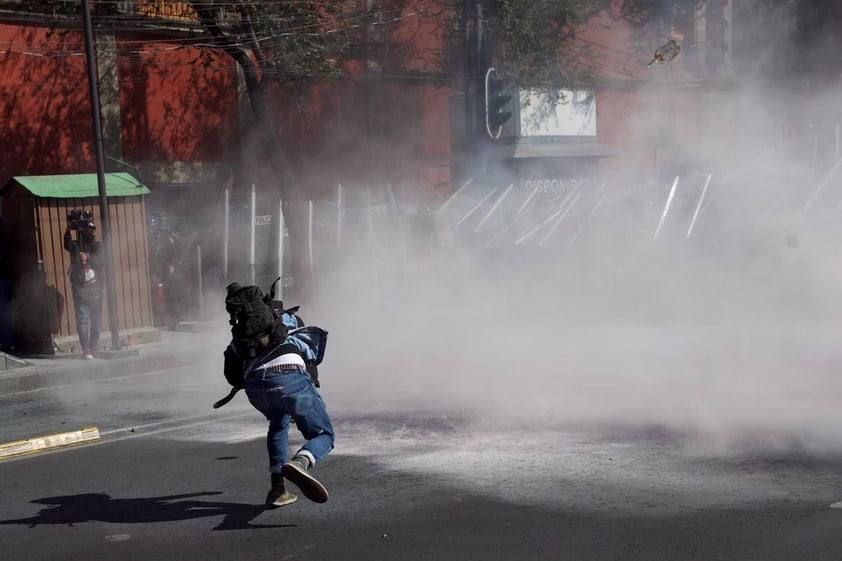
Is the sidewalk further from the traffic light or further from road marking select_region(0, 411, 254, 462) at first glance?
the traffic light

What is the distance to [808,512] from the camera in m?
4.72

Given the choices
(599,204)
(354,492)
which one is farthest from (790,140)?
(354,492)

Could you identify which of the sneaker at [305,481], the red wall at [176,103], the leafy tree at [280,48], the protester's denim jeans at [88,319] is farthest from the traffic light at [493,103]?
the sneaker at [305,481]

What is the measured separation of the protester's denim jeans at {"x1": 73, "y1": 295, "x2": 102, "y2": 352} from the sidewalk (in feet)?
0.64

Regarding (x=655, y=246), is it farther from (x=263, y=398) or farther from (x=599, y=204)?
(x=263, y=398)

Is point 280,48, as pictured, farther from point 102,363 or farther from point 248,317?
point 248,317

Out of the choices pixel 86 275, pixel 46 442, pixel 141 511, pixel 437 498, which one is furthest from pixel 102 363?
pixel 437 498

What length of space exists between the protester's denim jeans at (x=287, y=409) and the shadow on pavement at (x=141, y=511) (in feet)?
1.08

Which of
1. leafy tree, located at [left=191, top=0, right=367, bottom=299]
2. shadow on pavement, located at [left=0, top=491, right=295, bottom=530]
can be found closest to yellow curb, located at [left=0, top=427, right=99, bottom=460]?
shadow on pavement, located at [left=0, top=491, right=295, bottom=530]

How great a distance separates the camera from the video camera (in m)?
11.7

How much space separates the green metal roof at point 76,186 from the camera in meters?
11.8

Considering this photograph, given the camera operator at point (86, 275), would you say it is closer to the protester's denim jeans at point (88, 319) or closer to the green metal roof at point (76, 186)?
the protester's denim jeans at point (88, 319)

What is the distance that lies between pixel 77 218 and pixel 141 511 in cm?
712

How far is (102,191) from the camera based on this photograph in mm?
11672
